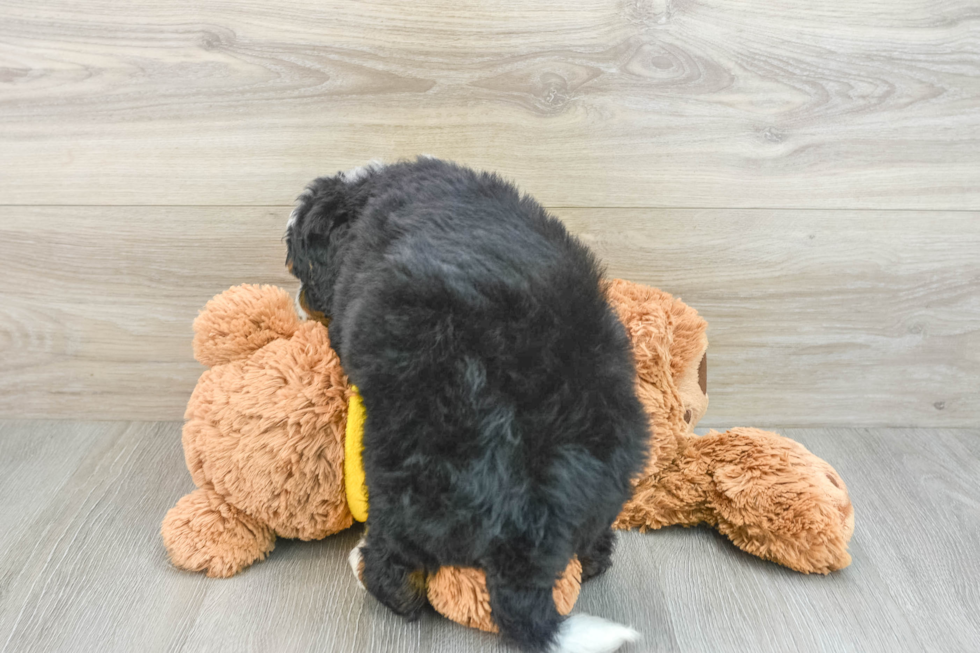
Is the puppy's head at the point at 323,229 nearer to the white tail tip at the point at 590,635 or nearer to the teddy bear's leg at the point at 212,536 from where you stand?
the teddy bear's leg at the point at 212,536

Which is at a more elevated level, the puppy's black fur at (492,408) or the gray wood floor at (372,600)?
the puppy's black fur at (492,408)

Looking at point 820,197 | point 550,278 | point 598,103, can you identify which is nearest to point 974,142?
point 820,197

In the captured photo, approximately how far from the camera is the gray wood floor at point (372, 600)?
2.09 ft

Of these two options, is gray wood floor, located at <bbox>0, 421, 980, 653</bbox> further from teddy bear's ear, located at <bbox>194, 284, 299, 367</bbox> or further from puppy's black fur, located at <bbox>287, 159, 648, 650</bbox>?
teddy bear's ear, located at <bbox>194, 284, 299, 367</bbox>

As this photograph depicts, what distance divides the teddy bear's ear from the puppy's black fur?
157 millimetres

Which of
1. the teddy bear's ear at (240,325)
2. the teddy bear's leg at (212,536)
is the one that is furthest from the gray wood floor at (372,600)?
the teddy bear's ear at (240,325)

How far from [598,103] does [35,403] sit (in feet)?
2.97

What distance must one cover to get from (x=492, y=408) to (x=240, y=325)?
1.06 feet

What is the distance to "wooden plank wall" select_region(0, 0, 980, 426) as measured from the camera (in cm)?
87

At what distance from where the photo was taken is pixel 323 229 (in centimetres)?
70

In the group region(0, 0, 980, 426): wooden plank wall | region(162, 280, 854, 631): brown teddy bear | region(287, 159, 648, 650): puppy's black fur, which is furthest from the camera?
region(0, 0, 980, 426): wooden plank wall

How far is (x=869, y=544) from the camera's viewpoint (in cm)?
78

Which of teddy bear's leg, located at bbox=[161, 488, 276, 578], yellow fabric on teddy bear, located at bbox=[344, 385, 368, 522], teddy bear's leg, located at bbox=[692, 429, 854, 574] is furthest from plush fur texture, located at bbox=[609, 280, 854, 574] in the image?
teddy bear's leg, located at bbox=[161, 488, 276, 578]

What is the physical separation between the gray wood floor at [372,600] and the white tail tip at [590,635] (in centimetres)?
4
